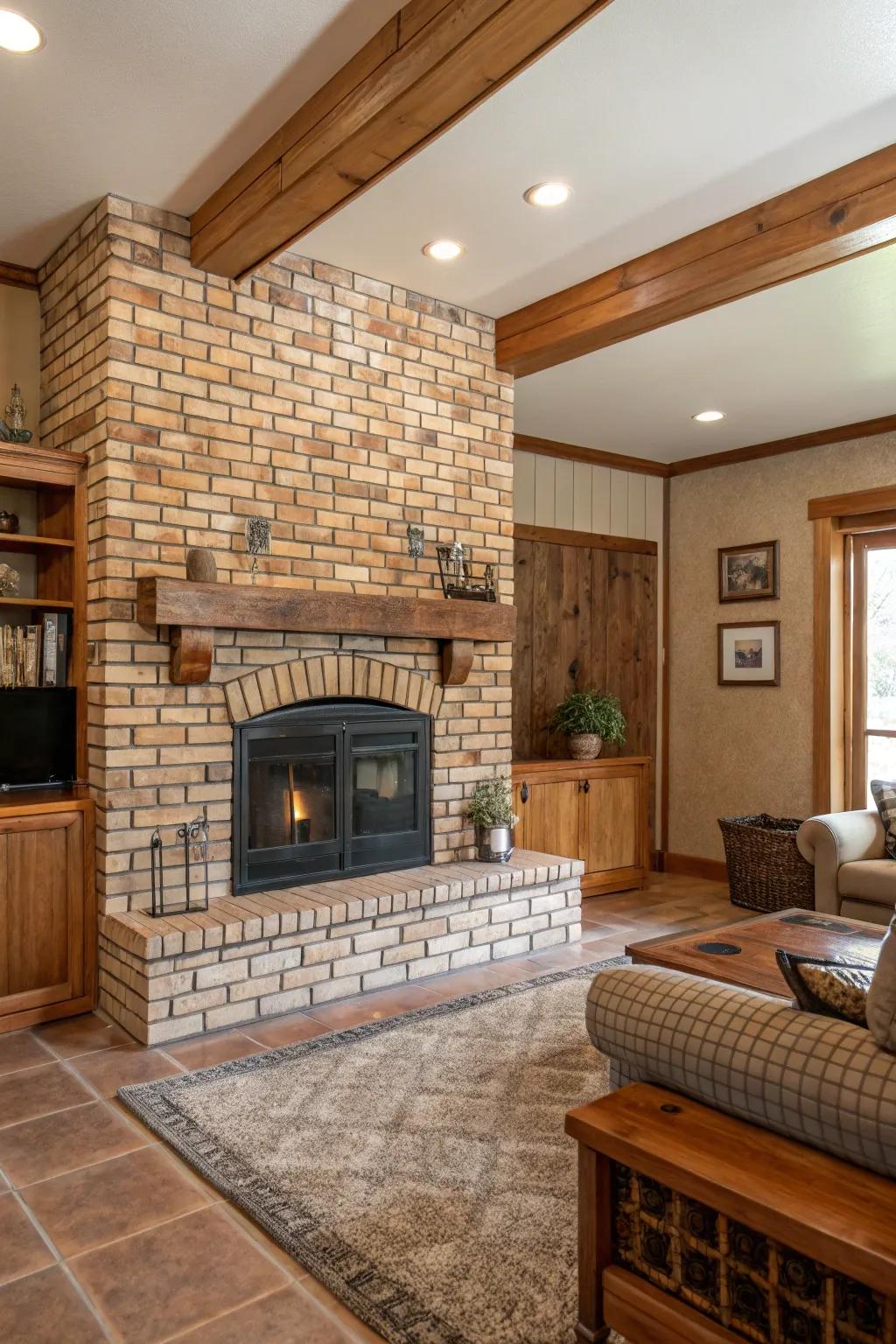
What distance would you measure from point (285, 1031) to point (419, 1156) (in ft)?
3.18

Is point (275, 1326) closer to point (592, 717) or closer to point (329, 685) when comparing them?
point (329, 685)

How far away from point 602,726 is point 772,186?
10.0 feet

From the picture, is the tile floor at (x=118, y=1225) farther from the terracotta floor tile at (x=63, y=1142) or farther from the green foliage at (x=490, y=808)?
the green foliage at (x=490, y=808)

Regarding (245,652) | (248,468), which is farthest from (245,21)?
(245,652)

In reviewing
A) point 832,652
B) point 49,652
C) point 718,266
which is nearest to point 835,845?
point 832,652

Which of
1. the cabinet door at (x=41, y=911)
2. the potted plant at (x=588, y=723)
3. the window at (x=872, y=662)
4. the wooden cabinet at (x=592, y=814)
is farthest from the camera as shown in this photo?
the potted plant at (x=588, y=723)

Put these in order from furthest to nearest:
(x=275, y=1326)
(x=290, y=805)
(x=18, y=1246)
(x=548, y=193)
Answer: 1. (x=290, y=805)
2. (x=548, y=193)
3. (x=18, y=1246)
4. (x=275, y=1326)

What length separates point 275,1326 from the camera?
1.75m

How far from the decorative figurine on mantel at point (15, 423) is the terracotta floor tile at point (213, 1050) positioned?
86.6 inches

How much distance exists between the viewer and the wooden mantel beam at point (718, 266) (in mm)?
2928

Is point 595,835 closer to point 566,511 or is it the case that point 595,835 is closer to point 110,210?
point 566,511

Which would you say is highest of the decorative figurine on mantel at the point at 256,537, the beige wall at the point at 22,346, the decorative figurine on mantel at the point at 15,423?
the beige wall at the point at 22,346

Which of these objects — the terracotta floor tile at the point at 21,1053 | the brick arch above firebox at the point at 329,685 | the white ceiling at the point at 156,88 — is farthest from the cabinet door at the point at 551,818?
the white ceiling at the point at 156,88

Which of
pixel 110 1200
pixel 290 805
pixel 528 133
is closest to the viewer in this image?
pixel 110 1200
